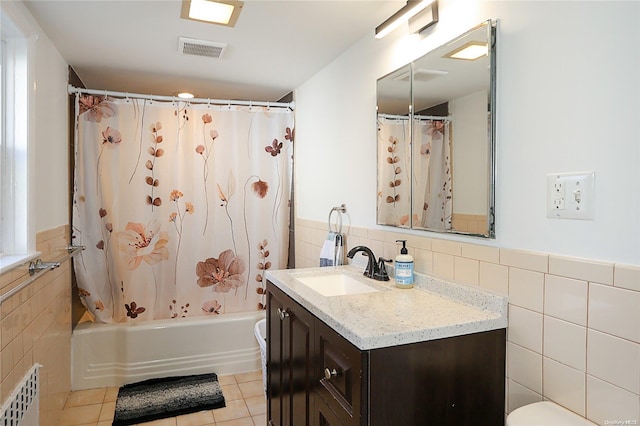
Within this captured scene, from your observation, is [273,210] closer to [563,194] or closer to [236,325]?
[236,325]

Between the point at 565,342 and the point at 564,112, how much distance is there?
0.67 meters

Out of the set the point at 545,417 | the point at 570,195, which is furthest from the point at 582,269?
the point at 545,417

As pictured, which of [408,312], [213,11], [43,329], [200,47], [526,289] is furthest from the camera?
Answer: [200,47]

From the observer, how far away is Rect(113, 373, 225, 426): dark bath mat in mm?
2502

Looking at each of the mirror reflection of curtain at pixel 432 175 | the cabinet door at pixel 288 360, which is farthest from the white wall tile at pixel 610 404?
the cabinet door at pixel 288 360

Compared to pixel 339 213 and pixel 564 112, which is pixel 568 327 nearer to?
pixel 564 112

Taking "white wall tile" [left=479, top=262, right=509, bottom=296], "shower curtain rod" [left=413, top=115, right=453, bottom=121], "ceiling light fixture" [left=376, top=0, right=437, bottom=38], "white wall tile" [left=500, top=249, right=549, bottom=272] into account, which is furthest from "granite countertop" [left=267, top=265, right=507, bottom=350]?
"ceiling light fixture" [left=376, top=0, right=437, bottom=38]

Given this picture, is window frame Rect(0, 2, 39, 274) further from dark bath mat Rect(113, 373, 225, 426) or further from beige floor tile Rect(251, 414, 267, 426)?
beige floor tile Rect(251, 414, 267, 426)

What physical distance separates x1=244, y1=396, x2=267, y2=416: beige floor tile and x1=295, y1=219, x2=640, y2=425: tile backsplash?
1671 mm

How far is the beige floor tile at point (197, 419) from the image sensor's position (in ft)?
7.97

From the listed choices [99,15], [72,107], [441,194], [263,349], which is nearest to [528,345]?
[441,194]

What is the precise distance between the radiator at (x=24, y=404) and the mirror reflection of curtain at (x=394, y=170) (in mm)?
1750

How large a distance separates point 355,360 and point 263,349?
146cm

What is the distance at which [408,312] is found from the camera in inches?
55.8
